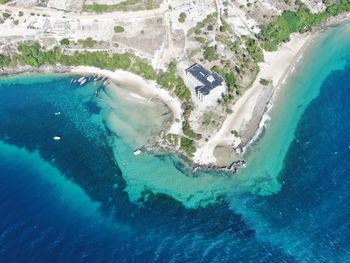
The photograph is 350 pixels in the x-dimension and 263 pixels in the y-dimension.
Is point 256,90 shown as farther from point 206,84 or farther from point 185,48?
point 185,48

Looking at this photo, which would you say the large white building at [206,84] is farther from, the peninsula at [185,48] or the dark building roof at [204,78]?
the peninsula at [185,48]

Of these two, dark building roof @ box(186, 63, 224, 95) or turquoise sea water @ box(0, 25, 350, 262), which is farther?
dark building roof @ box(186, 63, 224, 95)

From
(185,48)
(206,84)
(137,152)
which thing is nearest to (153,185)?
(137,152)

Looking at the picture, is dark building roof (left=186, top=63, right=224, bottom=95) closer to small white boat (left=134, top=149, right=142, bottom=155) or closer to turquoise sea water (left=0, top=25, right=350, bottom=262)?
turquoise sea water (left=0, top=25, right=350, bottom=262)

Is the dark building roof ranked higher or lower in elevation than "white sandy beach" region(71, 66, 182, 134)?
higher

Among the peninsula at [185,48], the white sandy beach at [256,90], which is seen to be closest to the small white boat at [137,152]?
the peninsula at [185,48]

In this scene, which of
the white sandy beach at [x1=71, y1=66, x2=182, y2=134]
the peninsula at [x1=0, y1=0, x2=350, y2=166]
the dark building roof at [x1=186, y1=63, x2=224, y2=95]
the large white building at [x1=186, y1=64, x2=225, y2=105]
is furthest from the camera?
the white sandy beach at [x1=71, y1=66, x2=182, y2=134]

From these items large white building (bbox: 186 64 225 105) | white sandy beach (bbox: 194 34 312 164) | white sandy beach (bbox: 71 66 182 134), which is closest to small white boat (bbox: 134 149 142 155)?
white sandy beach (bbox: 71 66 182 134)
